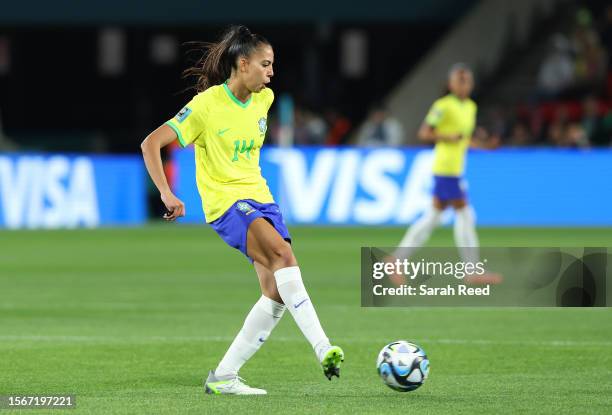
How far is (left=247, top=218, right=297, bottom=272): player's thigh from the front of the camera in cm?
842

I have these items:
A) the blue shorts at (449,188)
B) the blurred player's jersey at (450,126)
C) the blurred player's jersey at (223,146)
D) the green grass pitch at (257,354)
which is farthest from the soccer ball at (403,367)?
the blurred player's jersey at (450,126)

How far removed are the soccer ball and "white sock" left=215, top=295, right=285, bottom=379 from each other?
27.1 inches

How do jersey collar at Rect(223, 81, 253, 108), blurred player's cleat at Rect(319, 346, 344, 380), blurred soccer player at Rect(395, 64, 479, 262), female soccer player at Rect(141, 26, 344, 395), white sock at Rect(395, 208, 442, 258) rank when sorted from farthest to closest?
blurred soccer player at Rect(395, 64, 479, 262)
white sock at Rect(395, 208, 442, 258)
jersey collar at Rect(223, 81, 253, 108)
female soccer player at Rect(141, 26, 344, 395)
blurred player's cleat at Rect(319, 346, 344, 380)

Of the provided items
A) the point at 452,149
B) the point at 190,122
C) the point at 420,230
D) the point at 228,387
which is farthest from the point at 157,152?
the point at 452,149

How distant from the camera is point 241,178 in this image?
340 inches

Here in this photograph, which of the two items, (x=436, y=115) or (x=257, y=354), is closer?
(x=257, y=354)

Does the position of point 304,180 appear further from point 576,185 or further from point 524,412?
point 524,412

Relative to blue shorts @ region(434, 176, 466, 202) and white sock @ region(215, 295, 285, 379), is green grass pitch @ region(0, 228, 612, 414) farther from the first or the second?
blue shorts @ region(434, 176, 466, 202)

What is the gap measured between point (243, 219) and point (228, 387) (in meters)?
1.00

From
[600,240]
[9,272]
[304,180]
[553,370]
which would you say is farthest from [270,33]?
[553,370]

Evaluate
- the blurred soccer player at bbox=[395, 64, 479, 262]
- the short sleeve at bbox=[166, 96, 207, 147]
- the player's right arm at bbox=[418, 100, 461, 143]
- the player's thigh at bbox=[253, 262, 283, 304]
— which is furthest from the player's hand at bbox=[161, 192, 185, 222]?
the player's right arm at bbox=[418, 100, 461, 143]

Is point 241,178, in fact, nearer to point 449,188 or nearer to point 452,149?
point 449,188

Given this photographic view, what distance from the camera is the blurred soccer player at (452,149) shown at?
16.2 meters

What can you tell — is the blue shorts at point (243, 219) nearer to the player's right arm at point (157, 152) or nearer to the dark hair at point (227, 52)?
the player's right arm at point (157, 152)
